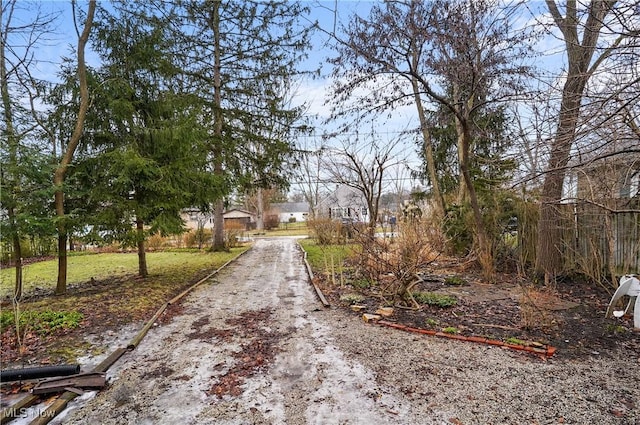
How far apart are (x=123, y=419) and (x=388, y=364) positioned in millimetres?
2226

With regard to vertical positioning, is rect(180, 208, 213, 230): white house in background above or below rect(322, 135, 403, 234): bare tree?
below

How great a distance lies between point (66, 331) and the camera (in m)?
4.26

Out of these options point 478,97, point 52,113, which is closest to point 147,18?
point 52,113

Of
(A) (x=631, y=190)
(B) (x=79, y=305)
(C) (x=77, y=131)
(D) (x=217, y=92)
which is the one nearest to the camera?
(A) (x=631, y=190)

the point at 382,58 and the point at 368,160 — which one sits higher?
the point at 382,58

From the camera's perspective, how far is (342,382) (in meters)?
2.85

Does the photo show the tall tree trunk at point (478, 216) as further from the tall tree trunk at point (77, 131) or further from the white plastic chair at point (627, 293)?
the tall tree trunk at point (77, 131)

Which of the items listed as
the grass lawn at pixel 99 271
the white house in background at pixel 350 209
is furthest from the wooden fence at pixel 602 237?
the grass lawn at pixel 99 271

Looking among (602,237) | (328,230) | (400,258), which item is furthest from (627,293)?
(328,230)

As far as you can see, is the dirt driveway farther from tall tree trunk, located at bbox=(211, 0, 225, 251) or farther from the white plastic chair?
tall tree trunk, located at bbox=(211, 0, 225, 251)

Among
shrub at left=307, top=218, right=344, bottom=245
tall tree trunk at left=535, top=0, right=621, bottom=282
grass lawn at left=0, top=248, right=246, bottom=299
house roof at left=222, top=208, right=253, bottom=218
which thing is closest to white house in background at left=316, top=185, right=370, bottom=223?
shrub at left=307, top=218, right=344, bottom=245

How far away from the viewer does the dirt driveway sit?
2.37 m

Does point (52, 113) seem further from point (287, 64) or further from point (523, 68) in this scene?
point (523, 68)

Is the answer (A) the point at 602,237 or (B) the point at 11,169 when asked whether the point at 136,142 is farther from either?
(A) the point at 602,237
